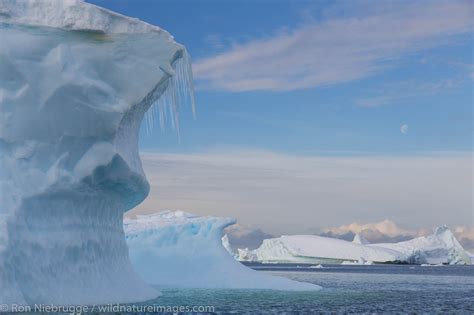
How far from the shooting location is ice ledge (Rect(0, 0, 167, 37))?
49.6 ft

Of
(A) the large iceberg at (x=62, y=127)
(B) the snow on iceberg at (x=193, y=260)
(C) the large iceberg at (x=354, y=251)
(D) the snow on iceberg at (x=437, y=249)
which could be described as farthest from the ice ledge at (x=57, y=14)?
(D) the snow on iceberg at (x=437, y=249)

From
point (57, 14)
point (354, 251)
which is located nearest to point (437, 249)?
point (354, 251)

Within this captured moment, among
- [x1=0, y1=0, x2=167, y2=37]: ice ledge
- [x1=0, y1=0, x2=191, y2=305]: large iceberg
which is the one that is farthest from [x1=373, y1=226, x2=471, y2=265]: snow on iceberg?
[x1=0, y1=0, x2=167, y2=37]: ice ledge

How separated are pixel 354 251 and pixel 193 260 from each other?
51.1m

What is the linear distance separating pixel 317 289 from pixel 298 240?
4812 centimetres

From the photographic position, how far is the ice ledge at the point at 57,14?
596 inches

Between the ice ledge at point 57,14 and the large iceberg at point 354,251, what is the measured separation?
192 ft

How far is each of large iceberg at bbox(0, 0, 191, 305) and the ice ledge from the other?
0.02 meters

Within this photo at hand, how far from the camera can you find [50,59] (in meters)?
15.2

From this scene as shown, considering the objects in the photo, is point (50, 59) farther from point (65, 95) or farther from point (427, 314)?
point (427, 314)

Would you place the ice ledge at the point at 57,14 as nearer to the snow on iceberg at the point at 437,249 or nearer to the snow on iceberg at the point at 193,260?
the snow on iceberg at the point at 193,260

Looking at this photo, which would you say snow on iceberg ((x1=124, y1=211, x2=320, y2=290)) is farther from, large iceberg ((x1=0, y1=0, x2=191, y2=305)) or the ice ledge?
the ice ledge

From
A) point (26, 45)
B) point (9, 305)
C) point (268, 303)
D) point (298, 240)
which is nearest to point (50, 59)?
point (26, 45)

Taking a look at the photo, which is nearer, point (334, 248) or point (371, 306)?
point (371, 306)
